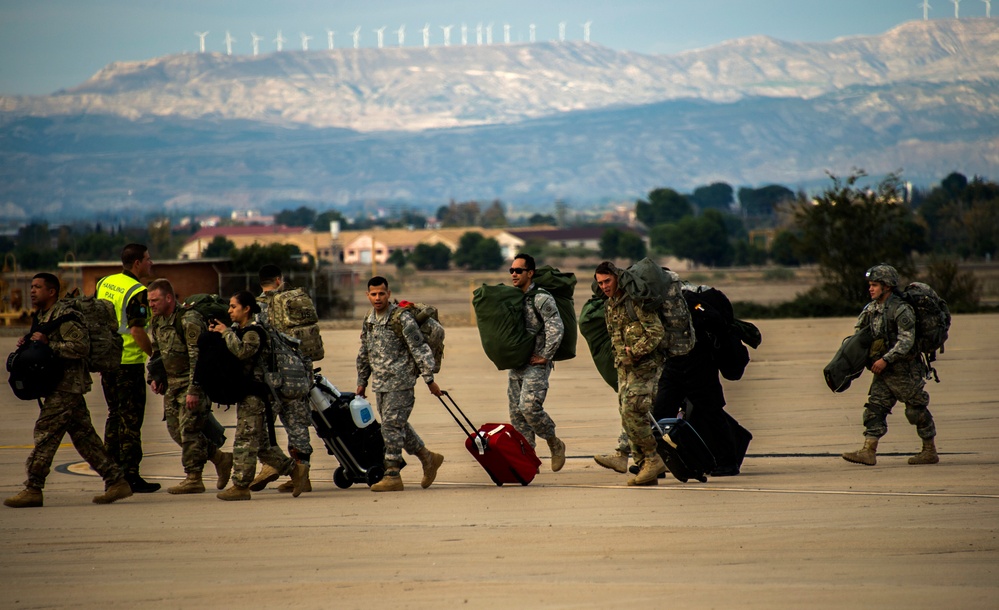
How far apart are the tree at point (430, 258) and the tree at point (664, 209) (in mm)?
58148

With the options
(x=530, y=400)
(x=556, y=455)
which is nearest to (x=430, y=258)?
(x=556, y=455)

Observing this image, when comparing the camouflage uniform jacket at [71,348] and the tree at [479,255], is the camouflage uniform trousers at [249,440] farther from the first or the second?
the tree at [479,255]

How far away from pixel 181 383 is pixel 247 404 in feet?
2.51

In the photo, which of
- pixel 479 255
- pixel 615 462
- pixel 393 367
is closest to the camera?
pixel 393 367

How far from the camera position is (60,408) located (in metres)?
9.15

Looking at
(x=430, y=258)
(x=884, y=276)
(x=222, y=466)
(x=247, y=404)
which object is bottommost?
(x=430, y=258)

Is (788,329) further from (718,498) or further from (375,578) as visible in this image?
(375,578)

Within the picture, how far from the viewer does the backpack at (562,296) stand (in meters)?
10.5

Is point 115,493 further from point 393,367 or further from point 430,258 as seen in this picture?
point 430,258

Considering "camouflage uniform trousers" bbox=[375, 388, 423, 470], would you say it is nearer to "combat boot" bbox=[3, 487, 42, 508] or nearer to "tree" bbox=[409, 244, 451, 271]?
"combat boot" bbox=[3, 487, 42, 508]

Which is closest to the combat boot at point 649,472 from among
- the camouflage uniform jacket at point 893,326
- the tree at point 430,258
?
the camouflage uniform jacket at point 893,326

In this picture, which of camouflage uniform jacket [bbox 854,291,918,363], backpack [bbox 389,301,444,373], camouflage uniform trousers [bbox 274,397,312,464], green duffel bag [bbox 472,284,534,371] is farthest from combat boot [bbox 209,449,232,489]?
camouflage uniform jacket [bbox 854,291,918,363]

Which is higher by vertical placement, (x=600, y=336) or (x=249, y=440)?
(x=600, y=336)

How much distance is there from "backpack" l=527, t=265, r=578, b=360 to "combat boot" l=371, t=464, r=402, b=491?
5.53ft
